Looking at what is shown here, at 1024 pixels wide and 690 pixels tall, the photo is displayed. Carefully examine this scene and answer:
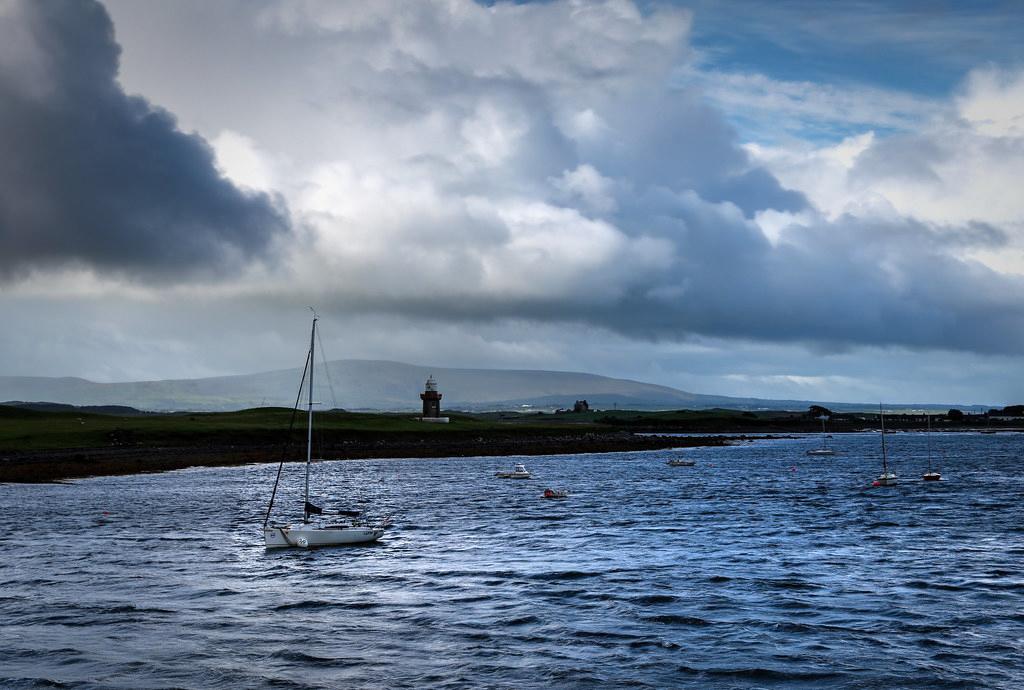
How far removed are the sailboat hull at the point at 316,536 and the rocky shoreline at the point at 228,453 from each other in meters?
31.3

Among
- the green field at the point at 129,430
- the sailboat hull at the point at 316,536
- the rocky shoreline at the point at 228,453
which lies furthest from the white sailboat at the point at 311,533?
the green field at the point at 129,430

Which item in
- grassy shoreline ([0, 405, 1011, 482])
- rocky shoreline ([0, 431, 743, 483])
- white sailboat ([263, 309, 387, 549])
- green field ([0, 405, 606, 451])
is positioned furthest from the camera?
green field ([0, 405, 606, 451])

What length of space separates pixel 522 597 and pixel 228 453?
113 m

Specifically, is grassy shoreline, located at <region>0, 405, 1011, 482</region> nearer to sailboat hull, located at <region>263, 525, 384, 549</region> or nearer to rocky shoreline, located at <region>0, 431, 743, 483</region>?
rocky shoreline, located at <region>0, 431, 743, 483</region>

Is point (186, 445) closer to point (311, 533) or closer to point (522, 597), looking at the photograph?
point (311, 533)

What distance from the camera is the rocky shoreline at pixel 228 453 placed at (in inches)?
4072

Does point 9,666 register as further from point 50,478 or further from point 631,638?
point 50,478

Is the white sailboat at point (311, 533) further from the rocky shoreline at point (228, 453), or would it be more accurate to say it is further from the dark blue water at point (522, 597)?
the rocky shoreline at point (228, 453)

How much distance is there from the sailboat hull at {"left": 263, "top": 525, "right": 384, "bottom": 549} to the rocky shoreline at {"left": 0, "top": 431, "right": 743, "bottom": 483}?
3126 centimetres

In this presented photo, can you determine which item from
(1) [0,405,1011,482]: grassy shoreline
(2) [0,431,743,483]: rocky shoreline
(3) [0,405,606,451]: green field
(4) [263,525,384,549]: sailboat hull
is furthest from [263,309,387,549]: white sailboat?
(3) [0,405,606,451]: green field

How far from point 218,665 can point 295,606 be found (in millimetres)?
8987

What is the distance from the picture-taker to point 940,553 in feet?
169

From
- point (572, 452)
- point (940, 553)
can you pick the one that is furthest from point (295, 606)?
point (572, 452)

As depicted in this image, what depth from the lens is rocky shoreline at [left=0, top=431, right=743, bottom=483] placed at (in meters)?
103
